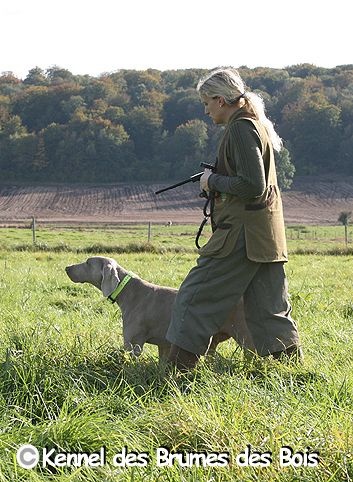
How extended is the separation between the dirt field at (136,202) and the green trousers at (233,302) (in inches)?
2943

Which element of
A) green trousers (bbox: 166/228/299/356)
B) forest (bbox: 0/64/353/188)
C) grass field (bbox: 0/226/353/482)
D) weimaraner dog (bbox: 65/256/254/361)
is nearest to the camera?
grass field (bbox: 0/226/353/482)

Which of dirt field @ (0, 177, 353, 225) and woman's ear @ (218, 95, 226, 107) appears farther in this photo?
dirt field @ (0, 177, 353, 225)

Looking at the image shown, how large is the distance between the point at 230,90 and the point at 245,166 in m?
0.63

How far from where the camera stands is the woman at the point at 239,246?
4.97 metres

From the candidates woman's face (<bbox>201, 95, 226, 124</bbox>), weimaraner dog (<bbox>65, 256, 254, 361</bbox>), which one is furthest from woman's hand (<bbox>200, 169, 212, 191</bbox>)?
weimaraner dog (<bbox>65, 256, 254, 361</bbox>)

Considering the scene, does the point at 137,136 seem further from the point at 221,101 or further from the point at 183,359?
the point at 183,359

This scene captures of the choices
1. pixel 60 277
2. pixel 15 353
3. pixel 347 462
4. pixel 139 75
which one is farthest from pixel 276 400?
pixel 139 75

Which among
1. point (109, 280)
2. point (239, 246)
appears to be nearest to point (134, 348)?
point (109, 280)

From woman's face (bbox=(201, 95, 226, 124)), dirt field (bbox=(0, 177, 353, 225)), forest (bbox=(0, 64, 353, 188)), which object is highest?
woman's face (bbox=(201, 95, 226, 124))

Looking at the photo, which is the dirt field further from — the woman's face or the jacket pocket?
the jacket pocket

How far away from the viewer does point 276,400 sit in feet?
13.4

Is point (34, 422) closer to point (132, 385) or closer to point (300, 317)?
point (132, 385)

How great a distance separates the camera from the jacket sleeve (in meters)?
4.89

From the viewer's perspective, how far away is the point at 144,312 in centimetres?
602
